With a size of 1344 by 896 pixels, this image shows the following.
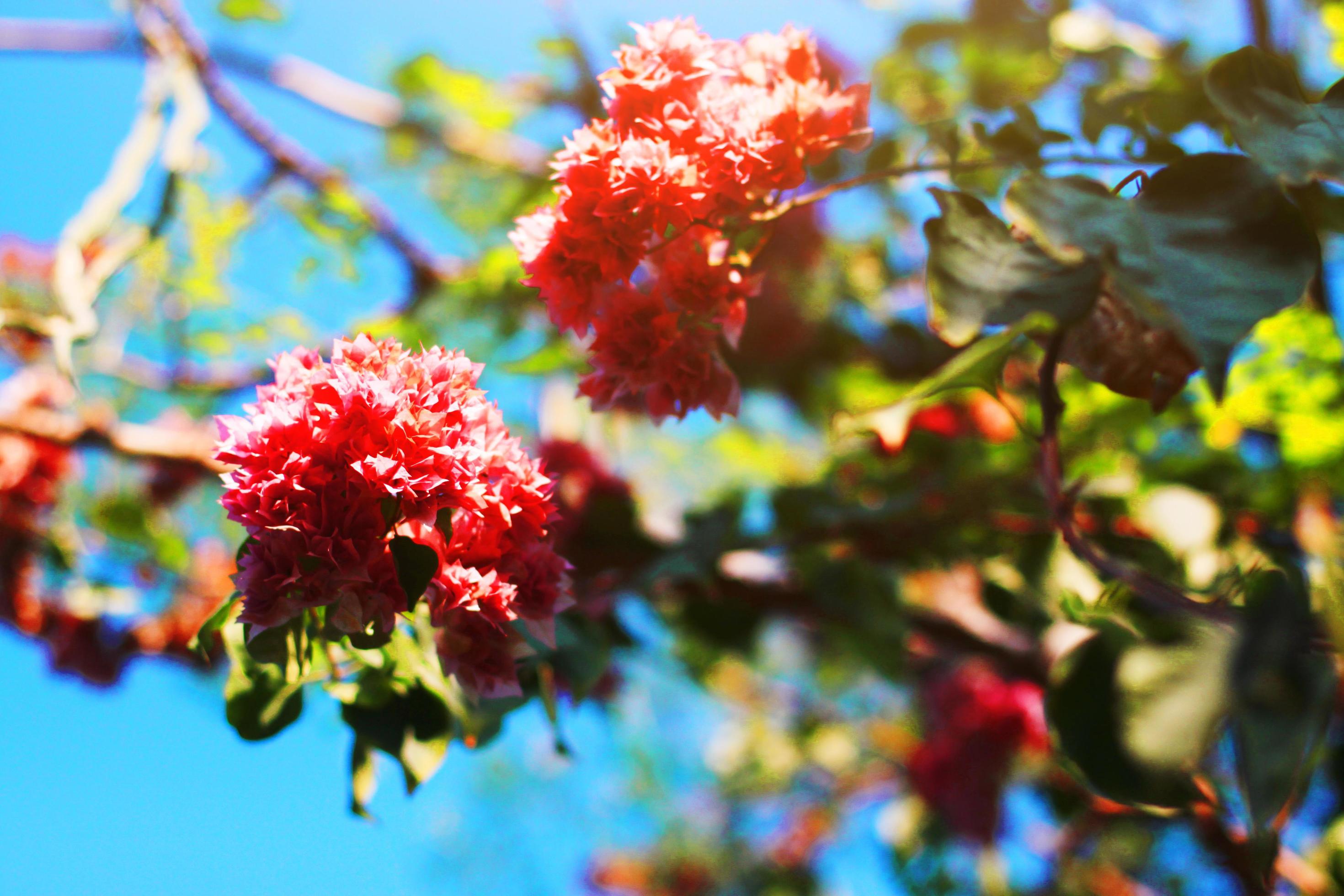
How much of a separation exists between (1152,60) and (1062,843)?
5.07ft

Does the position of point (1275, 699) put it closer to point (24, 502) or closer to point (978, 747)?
point (978, 747)

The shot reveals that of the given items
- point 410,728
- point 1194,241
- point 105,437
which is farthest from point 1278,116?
point 105,437

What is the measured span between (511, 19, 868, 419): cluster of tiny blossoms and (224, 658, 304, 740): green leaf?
10.7 inches

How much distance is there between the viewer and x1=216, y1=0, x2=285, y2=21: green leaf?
145cm

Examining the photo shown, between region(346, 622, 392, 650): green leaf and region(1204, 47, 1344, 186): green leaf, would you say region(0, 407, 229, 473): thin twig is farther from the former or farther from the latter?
region(1204, 47, 1344, 186): green leaf

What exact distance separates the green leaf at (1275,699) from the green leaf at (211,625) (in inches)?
20.2

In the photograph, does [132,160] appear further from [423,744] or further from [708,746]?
[708,746]

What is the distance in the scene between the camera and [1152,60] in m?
1.22

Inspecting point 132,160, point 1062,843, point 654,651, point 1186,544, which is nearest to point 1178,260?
point 1186,544

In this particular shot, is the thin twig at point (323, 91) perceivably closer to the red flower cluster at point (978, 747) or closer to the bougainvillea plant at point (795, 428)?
the bougainvillea plant at point (795, 428)

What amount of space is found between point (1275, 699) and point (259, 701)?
1.76 ft

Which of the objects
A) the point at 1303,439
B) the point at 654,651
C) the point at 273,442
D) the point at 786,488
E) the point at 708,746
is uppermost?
the point at 273,442

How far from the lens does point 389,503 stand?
448mm

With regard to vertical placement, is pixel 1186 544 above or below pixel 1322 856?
above
